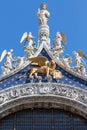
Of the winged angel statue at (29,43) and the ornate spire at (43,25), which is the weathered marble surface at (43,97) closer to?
the winged angel statue at (29,43)

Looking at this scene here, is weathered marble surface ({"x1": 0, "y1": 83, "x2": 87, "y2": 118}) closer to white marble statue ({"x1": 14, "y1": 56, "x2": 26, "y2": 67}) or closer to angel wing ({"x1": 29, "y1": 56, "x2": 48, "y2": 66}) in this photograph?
angel wing ({"x1": 29, "y1": 56, "x2": 48, "y2": 66})

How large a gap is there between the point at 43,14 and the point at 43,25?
0.52 m

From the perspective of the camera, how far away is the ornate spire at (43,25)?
1733 centimetres

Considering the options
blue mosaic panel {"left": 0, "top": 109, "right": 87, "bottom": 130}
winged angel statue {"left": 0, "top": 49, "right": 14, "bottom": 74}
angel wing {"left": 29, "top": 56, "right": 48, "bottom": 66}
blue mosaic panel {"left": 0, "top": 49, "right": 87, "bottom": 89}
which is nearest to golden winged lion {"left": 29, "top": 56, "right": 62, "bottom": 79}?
angel wing {"left": 29, "top": 56, "right": 48, "bottom": 66}

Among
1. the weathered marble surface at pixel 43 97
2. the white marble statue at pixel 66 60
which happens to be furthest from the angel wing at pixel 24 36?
the weathered marble surface at pixel 43 97

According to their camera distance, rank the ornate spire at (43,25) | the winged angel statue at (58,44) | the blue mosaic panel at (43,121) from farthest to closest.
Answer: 1. the ornate spire at (43,25)
2. the winged angel statue at (58,44)
3. the blue mosaic panel at (43,121)

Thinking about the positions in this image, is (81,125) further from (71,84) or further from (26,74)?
(26,74)

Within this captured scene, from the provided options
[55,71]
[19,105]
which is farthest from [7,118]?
[55,71]

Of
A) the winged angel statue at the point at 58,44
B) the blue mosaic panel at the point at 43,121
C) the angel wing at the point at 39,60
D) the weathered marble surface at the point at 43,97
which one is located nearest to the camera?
the weathered marble surface at the point at 43,97

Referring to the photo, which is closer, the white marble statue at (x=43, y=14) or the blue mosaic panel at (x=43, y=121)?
the blue mosaic panel at (x=43, y=121)

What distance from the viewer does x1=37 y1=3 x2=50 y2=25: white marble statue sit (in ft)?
58.7

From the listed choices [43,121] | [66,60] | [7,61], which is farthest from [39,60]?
[43,121]

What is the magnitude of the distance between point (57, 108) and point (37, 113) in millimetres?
648

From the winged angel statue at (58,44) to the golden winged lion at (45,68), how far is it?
0.59 meters
